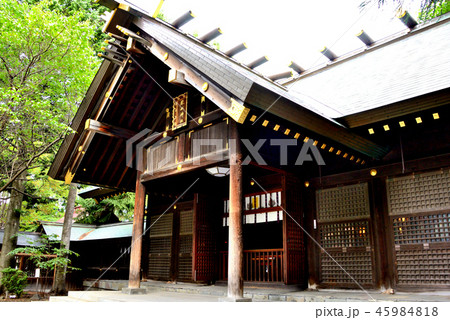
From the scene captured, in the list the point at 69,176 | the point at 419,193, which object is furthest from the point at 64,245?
the point at 419,193

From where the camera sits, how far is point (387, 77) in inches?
296

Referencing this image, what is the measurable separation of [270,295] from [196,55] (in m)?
4.85

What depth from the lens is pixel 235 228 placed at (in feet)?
18.5

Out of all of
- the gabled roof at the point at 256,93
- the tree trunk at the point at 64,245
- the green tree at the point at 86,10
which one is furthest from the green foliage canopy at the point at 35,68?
the green tree at the point at 86,10

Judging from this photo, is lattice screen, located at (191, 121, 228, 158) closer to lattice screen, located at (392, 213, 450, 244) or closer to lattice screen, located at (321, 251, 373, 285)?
lattice screen, located at (321, 251, 373, 285)

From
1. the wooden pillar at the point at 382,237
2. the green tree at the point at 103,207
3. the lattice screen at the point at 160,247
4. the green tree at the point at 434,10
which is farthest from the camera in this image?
the green tree at the point at 103,207

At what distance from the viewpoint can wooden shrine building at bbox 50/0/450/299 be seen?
19.3 ft

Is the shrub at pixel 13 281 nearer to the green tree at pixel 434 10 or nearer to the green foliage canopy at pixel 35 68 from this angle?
the green foliage canopy at pixel 35 68

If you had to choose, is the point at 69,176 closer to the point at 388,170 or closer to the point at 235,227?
the point at 235,227

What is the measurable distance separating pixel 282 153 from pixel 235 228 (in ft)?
8.44

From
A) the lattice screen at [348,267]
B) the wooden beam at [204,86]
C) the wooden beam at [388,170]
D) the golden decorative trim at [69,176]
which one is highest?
the wooden beam at [204,86]

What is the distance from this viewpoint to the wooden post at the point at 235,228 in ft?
17.9

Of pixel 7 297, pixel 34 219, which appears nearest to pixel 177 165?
pixel 7 297

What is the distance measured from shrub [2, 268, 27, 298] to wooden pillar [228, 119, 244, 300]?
966 cm
